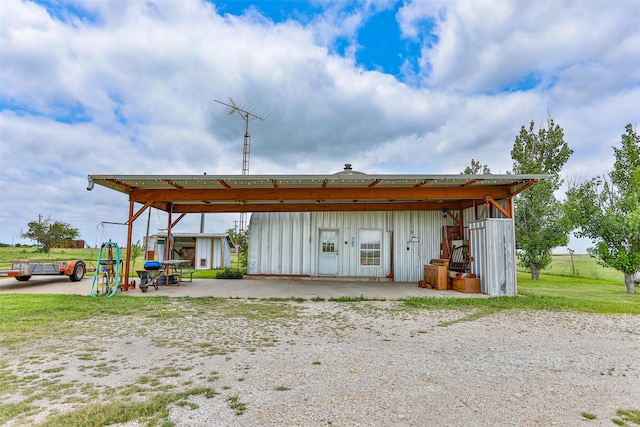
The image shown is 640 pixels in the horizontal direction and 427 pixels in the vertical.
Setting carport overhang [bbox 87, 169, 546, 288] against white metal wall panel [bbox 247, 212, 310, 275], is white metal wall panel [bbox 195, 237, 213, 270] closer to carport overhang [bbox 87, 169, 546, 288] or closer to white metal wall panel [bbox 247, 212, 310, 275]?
white metal wall panel [bbox 247, 212, 310, 275]

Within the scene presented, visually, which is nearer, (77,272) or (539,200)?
(77,272)

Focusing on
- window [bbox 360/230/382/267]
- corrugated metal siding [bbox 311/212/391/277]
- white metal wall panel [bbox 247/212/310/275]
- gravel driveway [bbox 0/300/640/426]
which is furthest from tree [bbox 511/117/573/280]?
white metal wall panel [bbox 247/212/310/275]

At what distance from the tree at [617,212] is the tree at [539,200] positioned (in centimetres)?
121

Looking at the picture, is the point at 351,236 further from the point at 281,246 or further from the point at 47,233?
the point at 47,233

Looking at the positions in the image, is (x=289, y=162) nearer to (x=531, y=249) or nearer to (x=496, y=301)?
(x=531, y=249)

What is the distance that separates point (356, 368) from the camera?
11.1ft

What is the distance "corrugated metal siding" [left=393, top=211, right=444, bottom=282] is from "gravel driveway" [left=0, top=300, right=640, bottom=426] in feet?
21.5

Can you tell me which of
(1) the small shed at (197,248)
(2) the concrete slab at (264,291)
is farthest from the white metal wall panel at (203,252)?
(2) the concrete slab at (264,291)

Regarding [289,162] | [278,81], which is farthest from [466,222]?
[289,162]

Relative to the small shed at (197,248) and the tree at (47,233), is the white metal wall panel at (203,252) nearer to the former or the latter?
the small shed at (197,248)

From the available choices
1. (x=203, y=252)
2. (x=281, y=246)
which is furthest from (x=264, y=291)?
(x=203, y=252)

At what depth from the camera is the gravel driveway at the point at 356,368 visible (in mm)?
2418

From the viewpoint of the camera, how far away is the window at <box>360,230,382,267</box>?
12672 mm

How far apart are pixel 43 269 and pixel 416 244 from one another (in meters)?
12.5
